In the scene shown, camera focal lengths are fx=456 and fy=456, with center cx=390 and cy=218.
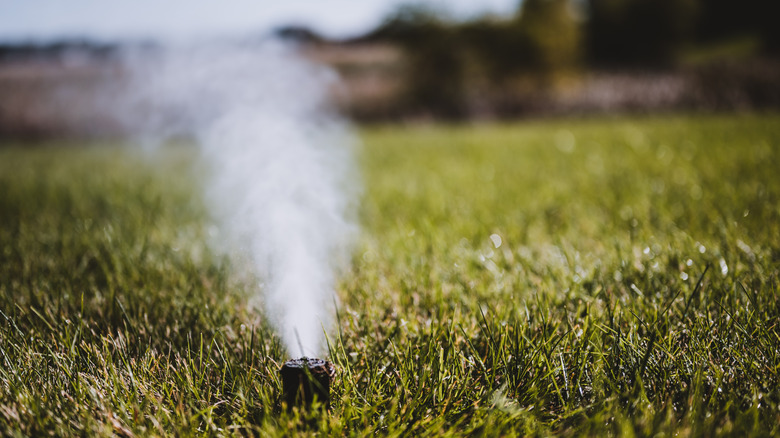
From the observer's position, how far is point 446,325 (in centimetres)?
122

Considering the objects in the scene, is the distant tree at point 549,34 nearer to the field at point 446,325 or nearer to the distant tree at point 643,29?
the field at point 446,325

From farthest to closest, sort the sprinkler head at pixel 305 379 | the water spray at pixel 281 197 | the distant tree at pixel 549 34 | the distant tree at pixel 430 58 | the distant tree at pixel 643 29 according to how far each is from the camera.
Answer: the distant tree at pixel 643 29 → the distant tree at pixel 549 34 → the distant tree at pixel 430 58 → the water spray at pixel 281 197 → the sprinkler head at pixel 305 379

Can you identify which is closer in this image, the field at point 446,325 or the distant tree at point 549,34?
the field at point 446,325

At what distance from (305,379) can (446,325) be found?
1.54 ft

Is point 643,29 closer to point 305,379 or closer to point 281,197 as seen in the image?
point 281,197

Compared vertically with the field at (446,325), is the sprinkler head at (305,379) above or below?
above

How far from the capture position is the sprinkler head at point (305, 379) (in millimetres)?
861

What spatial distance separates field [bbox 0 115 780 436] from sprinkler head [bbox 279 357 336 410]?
0.04 metres

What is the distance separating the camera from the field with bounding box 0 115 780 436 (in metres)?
0.93

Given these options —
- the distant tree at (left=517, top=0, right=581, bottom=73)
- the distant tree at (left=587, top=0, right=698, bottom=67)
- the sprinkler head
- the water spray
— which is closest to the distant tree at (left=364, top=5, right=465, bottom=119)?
the distant tree at (left=517, top=0, right=581, bottom=73)

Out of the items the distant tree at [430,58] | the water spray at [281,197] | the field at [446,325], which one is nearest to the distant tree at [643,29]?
the distant tree at [430,58]

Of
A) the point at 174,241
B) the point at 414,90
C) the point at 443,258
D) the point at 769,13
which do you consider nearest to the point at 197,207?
the point at 174,241

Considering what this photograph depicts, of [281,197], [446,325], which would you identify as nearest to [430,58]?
[281,197]

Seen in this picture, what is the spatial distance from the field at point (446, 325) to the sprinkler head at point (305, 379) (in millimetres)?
37
